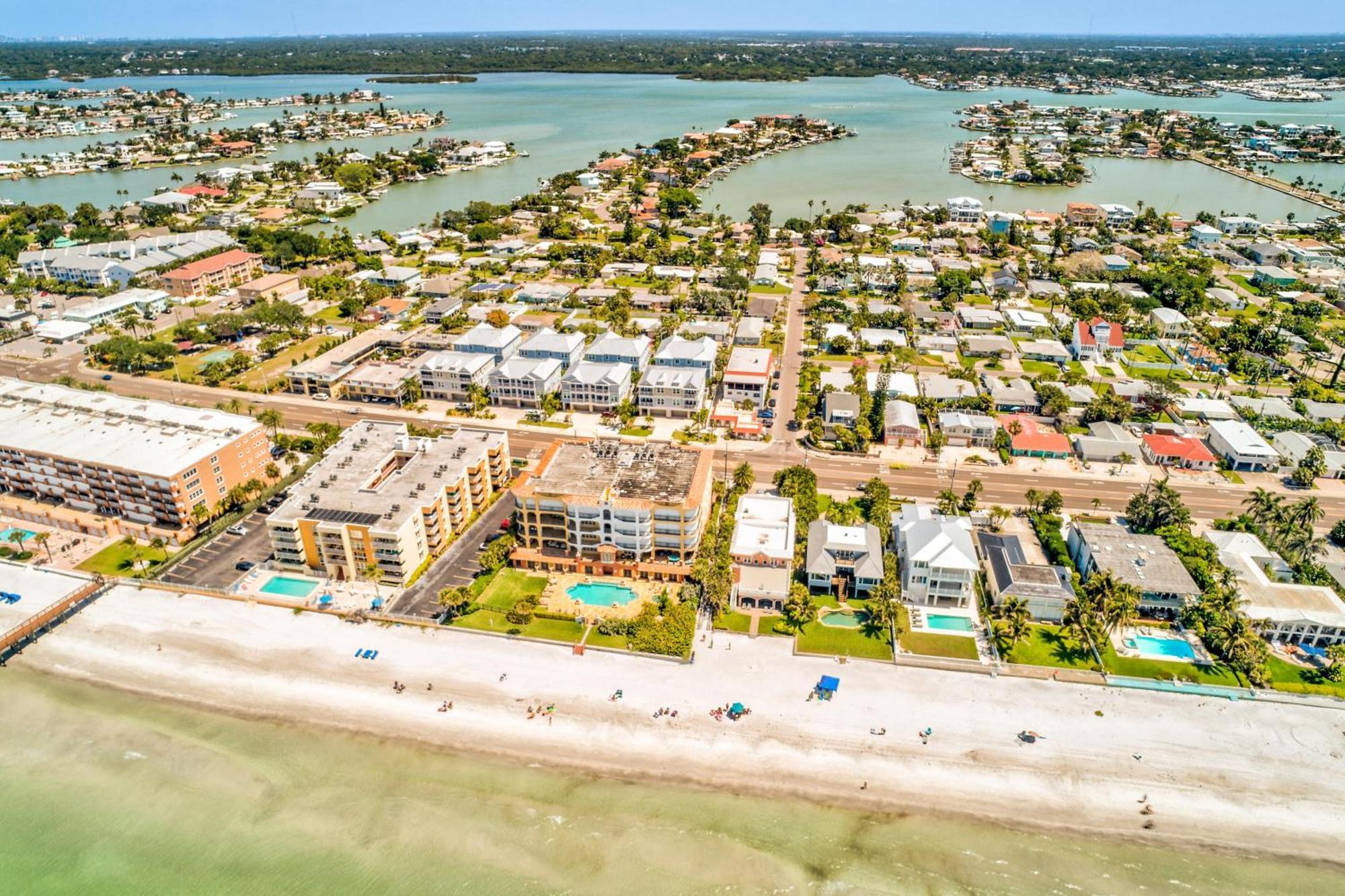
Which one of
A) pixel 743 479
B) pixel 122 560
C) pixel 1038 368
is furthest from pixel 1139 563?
pixel 122 560

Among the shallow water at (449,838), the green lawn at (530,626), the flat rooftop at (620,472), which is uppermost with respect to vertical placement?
the flat rooftop at (620,472)

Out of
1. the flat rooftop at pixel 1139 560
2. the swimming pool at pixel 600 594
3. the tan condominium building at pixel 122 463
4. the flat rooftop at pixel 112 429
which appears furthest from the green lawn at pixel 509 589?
the flat rooftop at pixel 1139 560

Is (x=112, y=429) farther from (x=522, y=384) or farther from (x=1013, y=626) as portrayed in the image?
(x=1013, y=626)

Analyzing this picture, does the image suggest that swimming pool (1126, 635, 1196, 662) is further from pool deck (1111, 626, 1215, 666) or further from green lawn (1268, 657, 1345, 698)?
green lawn (1268, 657, 1345, 698)

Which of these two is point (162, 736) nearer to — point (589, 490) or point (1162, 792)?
point (589, 490)

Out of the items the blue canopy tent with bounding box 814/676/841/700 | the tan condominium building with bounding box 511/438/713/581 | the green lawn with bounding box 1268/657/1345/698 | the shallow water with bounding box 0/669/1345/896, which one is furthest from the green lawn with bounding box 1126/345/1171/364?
the blue canopy tent with bounding box 814/676/841/700

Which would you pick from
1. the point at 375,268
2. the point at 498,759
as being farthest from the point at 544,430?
the point at 375,268

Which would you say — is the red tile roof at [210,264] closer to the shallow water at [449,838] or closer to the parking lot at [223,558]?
the parking lot at [223,558]
